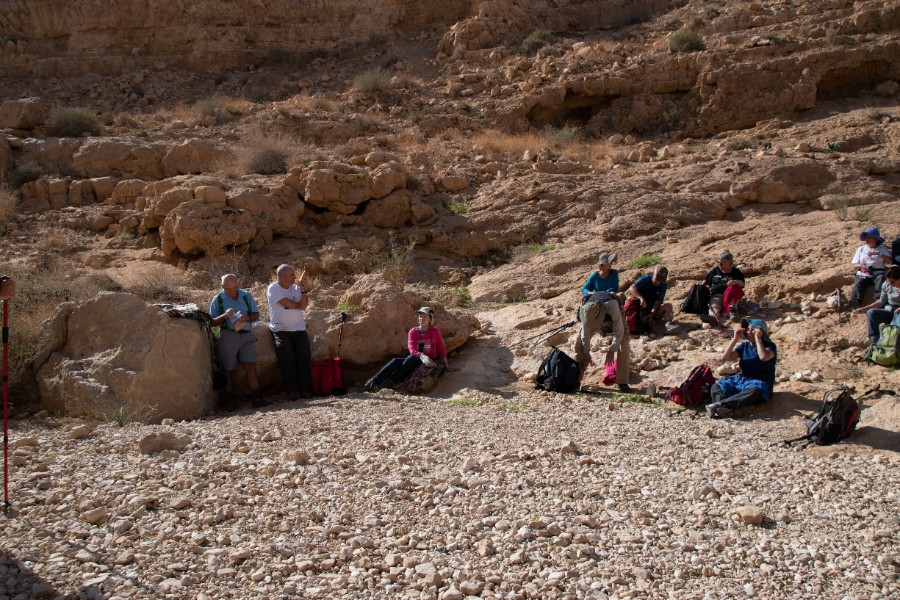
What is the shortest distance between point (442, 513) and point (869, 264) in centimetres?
629

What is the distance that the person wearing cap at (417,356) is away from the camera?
7809 mm

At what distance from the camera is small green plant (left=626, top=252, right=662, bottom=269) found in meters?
10.3

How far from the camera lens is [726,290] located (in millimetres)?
8461

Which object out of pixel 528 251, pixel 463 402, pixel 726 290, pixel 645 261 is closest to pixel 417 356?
pixel 463 402

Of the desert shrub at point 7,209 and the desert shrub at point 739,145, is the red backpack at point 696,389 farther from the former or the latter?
the desert shrub at point 7,209

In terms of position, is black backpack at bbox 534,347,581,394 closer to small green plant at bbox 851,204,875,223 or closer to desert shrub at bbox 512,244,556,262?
desert shrub at bbox 512,244,556,262

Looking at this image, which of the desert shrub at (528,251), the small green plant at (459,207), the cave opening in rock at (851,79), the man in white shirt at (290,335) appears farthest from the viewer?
the cave opening in rock at (851,79)

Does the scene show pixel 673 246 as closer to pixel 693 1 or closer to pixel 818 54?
pixel 818 54

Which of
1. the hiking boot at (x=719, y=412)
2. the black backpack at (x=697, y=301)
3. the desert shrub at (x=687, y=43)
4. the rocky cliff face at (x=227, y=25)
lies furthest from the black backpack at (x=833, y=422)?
the rocky cliff face at (x=227, y=25)

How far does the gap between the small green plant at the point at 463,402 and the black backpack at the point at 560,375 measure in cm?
79

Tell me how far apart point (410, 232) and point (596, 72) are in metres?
8.89

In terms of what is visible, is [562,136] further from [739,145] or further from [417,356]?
[417,356]

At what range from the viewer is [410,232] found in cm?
1251

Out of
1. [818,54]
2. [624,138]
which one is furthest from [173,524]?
[818,54]
